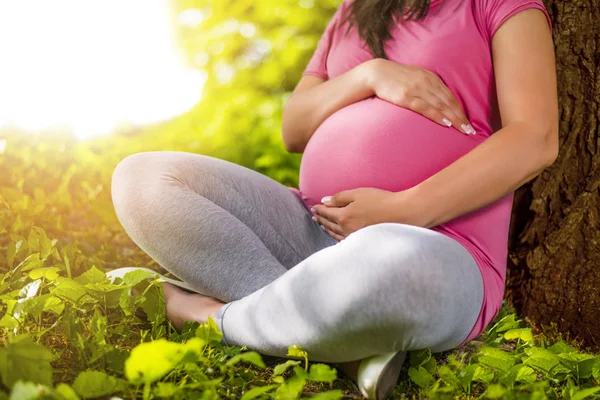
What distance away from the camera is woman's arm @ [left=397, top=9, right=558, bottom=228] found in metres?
1.82

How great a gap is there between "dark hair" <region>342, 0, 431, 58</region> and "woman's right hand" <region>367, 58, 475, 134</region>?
20 cm

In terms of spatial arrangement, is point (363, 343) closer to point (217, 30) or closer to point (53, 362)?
point (53, 362)

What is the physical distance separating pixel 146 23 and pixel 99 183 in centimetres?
230

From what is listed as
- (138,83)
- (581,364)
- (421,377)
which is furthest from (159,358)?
(138,83)

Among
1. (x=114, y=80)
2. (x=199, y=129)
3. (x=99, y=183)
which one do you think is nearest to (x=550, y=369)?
(x=99, y=183)

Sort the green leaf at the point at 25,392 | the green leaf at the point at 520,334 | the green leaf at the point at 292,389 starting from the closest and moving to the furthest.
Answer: the green leaf at the point at 25,392 < the green leaf at the point at 292,389 < the green leaf at the point at 520,334

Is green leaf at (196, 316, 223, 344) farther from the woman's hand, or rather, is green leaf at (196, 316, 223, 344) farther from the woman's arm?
the woman's arm

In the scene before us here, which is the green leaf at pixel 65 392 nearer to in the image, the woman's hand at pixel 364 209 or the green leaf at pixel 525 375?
the woman's hand at pixel 364 209

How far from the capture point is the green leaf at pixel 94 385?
1.40m

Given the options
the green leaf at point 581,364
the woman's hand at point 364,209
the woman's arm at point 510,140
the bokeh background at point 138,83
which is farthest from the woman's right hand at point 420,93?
the bokeh background at point 138,83

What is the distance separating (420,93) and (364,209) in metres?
0.42

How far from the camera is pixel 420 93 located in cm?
201

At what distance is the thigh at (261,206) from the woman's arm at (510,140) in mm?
459

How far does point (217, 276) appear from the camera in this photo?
191cm
